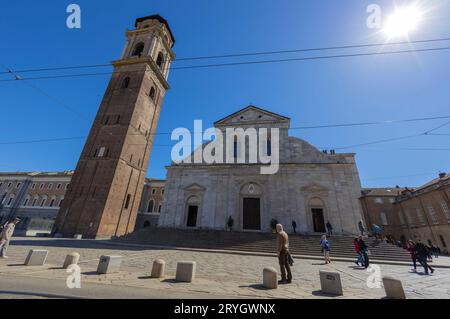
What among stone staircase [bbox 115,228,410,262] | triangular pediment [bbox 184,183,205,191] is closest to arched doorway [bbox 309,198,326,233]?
stone staircase [bbox 115,228,410,262]

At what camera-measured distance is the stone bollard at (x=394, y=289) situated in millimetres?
4438

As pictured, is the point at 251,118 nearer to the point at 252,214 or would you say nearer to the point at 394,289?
the point at 252,214

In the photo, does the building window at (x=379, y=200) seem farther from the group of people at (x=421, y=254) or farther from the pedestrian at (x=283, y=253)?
the pedestrian at (x=283, y=253)

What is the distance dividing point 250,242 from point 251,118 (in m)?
15.0

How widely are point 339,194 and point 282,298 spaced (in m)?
17.6

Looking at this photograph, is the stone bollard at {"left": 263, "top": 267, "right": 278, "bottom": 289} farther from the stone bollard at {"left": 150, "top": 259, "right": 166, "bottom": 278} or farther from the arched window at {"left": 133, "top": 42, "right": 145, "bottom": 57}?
the arched window at {"left": 133, "top": 42, "right": 145, "bottom": 57}

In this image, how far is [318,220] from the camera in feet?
62.5

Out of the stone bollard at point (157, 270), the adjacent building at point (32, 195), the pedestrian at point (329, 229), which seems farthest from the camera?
the adjacent building at point (32, 195)

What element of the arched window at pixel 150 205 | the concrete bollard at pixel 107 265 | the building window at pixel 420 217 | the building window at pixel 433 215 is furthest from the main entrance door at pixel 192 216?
the building window at pixel 420 217

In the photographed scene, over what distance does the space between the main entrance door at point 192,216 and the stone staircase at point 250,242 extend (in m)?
2.69

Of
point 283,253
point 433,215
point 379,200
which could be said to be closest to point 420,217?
point 433,215

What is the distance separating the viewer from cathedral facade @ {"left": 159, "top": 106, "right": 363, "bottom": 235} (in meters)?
18.9

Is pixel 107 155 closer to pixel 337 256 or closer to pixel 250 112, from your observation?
pixel 250 112

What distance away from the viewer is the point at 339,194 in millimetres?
19047
